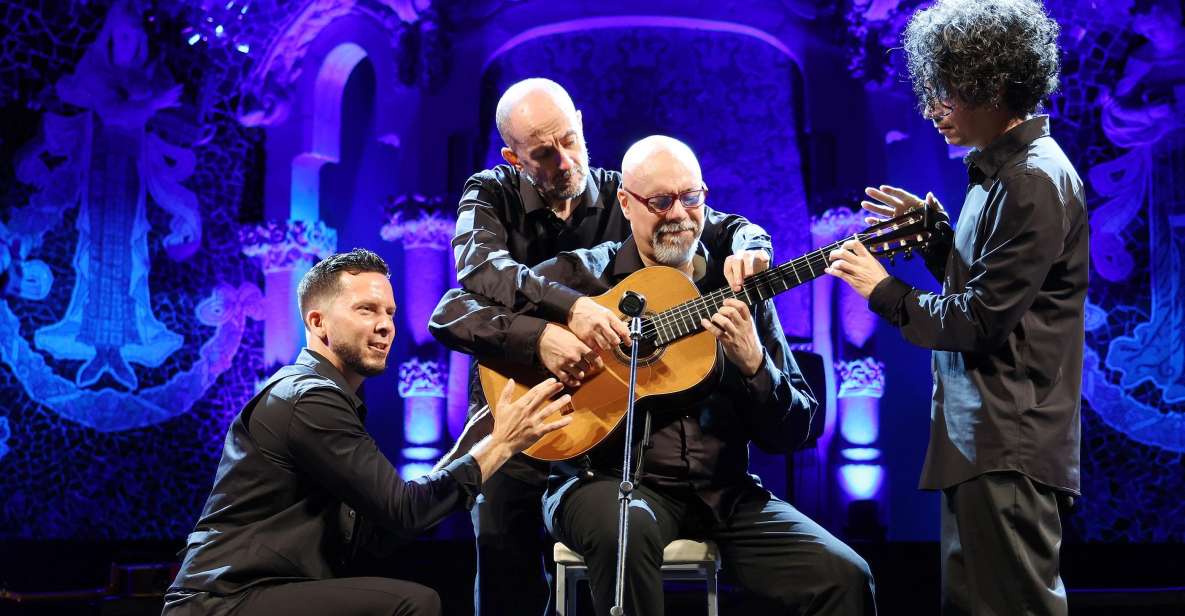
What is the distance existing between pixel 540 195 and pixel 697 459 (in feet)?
3.74

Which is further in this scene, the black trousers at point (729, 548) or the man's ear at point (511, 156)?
the man's ear at point (511, 156)

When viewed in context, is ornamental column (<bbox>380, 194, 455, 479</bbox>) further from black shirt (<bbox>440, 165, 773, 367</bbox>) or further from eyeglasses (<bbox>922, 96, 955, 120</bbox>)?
eyeglasses (<bbox>922, 96, 955, 120</bbox>)

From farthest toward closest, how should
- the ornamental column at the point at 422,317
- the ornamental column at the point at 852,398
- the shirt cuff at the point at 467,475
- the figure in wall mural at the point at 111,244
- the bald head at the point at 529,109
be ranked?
the figure in wall mural at the point at 111,244, the ornamental column at the point at 422,317, the ornamental column at the point at 852,398, the bald head at the point at 529,109, the shirt cuff at the point at 467,475

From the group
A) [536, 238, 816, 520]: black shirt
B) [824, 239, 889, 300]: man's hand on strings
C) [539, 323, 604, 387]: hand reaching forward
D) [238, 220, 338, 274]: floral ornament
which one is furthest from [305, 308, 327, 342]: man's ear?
[238, 220, 338, 274]: floral ornament

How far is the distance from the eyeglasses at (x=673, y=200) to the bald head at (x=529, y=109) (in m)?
0.51

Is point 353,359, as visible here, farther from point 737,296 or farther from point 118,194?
point 118,194

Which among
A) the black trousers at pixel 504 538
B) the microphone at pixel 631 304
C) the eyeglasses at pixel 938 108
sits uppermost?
the eyeglasses at pixel 938 108

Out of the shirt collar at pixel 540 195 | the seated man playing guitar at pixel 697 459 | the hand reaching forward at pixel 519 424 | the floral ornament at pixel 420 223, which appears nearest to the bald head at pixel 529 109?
the shirt collar at pixel 540 195

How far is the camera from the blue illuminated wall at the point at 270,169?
6934mm

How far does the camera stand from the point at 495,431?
2.74 metres

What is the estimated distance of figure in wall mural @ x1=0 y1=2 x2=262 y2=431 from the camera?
7.02 m

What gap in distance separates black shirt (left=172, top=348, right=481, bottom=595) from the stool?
1.36 ft

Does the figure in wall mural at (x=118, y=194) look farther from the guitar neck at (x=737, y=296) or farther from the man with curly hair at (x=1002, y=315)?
the man with curly hair at (x=1002, y=315)

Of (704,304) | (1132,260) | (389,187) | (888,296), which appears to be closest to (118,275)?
(389,187)
